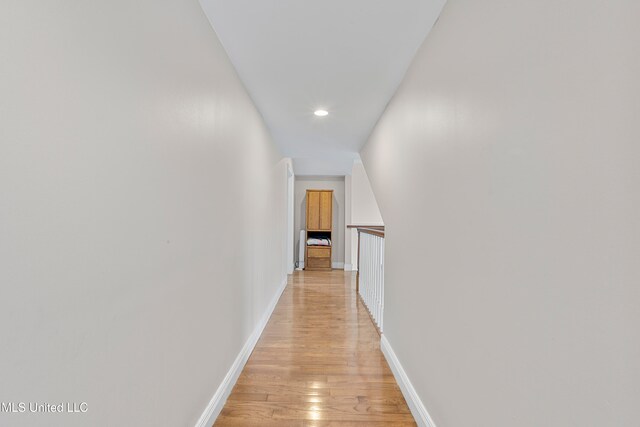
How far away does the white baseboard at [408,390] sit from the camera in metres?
1.58

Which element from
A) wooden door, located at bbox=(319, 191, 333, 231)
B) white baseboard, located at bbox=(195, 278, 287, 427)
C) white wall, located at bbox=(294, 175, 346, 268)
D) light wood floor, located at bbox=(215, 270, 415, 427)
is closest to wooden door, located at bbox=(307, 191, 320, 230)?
wooden door, located at bbox=(319, 191, 333, 231)

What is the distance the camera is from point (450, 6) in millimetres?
1318

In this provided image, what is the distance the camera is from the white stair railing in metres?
3.13

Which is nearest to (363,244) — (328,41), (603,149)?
(328,41)

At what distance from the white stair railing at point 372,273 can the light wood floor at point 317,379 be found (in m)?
0.19

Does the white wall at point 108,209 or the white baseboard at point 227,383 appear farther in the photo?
the white baseboard at point 227,383

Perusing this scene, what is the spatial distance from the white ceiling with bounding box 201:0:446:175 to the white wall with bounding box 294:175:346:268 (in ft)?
14.0

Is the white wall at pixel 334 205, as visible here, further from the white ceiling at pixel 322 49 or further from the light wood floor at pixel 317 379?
the white ceiling at pixel 322 49

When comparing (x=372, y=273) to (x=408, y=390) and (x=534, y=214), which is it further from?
(x=534, y=214)

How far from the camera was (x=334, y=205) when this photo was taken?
7320mm

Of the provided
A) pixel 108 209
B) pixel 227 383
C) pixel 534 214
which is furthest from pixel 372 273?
pixel 108 209

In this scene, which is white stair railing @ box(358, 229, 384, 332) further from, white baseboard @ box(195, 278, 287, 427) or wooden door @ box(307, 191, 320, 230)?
wooden door @ box(307, 191, 320, 230)

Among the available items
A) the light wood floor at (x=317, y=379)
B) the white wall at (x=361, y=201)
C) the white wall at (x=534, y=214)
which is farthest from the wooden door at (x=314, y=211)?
the white wall at (x=534, y=214)

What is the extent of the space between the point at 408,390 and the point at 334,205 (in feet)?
18.4
